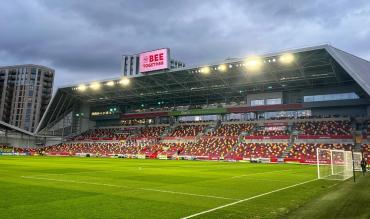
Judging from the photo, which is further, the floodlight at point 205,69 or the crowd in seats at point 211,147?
the crowd in seats at point 211,147

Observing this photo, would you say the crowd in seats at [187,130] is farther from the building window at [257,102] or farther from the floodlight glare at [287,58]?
the floodlight glare at [287,58]

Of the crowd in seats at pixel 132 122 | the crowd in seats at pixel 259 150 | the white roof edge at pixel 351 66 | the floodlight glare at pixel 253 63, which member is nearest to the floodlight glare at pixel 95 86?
the crowd in seats at pixel 132 122

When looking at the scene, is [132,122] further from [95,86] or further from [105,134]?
[95,86]

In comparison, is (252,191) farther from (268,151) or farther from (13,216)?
(268,151)

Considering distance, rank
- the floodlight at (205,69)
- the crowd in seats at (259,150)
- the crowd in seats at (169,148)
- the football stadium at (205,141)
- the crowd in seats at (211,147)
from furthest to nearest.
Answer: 1. the crowd in seats at (169,148)
2. the crowd in seats at (211,147)
3. the floodlight at (205,69)
4. the crowd in seats at (259,150)
5. the football stadium at (205,141)

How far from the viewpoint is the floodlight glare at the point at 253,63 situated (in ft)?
192

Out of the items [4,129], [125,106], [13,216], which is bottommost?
[13,216]

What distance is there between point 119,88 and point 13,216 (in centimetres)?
7724

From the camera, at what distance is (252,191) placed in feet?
63.2

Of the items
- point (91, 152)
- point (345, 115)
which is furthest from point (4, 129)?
point (345, 115)

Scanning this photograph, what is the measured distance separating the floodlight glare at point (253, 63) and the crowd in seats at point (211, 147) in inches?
744

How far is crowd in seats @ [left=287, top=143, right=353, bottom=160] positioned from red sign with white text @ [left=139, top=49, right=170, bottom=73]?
3010cm

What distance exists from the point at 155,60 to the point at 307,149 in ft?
115

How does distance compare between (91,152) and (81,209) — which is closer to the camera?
(81,209)
